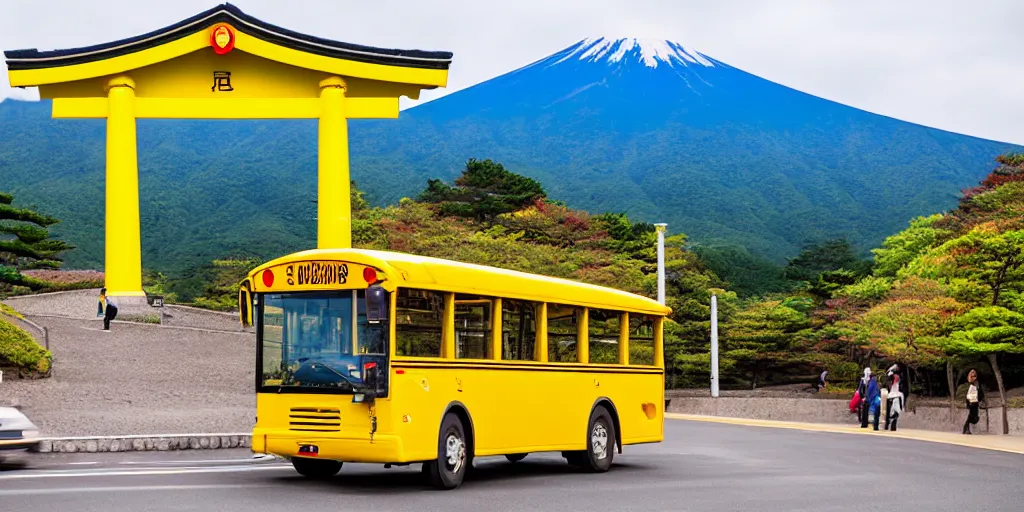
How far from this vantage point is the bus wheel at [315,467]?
44.9ft

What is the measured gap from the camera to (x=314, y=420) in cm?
1242

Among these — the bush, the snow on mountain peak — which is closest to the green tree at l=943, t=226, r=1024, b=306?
the bush

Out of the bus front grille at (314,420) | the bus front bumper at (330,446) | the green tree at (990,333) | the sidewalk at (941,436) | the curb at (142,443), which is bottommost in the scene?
the sidewalk at (941,436)

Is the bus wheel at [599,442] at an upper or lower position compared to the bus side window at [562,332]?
lower

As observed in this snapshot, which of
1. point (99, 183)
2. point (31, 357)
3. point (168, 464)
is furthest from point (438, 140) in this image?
point (168, 464)

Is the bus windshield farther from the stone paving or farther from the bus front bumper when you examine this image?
the stone paving

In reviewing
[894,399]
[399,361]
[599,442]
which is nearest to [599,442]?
[599,442]

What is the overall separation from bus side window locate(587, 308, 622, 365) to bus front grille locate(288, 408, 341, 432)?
4.38 m

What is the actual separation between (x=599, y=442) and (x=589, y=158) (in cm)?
12960

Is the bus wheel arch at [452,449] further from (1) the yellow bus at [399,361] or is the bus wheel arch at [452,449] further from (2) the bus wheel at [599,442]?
(2) the bus wheel at [599,442]

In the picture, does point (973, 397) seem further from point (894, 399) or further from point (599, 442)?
point (599, 442)

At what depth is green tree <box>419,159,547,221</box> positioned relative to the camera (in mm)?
63938

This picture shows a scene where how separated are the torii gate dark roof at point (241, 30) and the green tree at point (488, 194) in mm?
23696

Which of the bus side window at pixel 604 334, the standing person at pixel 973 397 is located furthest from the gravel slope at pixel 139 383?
the standing person at pixel 973 397
